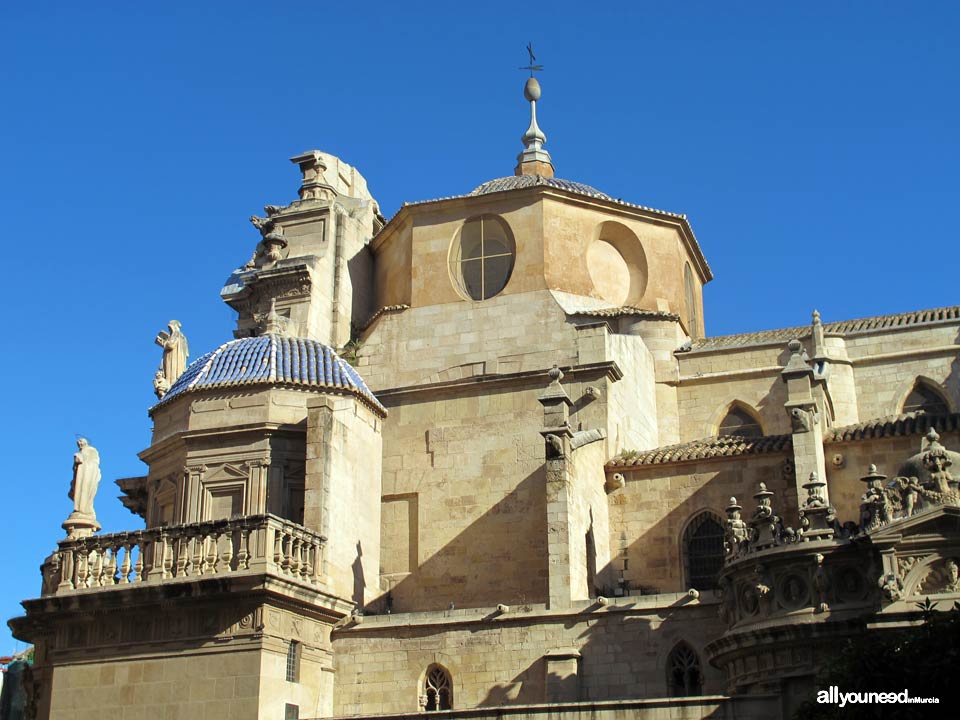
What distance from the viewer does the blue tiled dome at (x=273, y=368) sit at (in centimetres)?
2842

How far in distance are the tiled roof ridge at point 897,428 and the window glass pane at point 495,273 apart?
8527mm

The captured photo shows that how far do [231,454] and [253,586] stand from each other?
4.46 m

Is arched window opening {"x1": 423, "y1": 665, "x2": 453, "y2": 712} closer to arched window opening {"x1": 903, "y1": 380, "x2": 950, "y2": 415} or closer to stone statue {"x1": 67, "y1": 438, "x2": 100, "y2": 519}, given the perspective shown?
stone statue {"x1": 67, "y1": 438, "x2": 100, "y2": 519}

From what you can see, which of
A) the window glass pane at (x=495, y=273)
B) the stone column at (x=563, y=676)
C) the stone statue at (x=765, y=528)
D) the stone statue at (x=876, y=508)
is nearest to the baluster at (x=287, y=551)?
the stone column at (x=563, y=676)

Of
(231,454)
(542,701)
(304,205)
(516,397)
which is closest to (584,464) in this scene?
(516,397)

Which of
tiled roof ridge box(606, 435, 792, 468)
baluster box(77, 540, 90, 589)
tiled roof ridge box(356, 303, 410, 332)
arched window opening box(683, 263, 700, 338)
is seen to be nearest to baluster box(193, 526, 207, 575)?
baluster box(77, 540, 90, 589)

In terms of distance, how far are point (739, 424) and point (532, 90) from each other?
13.4m

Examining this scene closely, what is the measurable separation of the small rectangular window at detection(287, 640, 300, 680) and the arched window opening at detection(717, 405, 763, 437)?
12930mm

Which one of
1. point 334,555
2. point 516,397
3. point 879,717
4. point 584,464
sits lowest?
point 879,717

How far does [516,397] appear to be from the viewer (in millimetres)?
30547

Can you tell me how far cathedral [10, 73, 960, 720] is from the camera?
2273cm

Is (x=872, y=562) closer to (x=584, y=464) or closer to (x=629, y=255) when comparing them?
(x=584, y=464)

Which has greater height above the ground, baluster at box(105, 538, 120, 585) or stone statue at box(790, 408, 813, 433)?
stone statue at box(790, 408, 813, 433)

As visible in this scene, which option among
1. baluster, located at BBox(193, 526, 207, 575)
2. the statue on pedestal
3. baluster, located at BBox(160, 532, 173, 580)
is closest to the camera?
baluster, located at BBox(193, 526, 207, 575)
